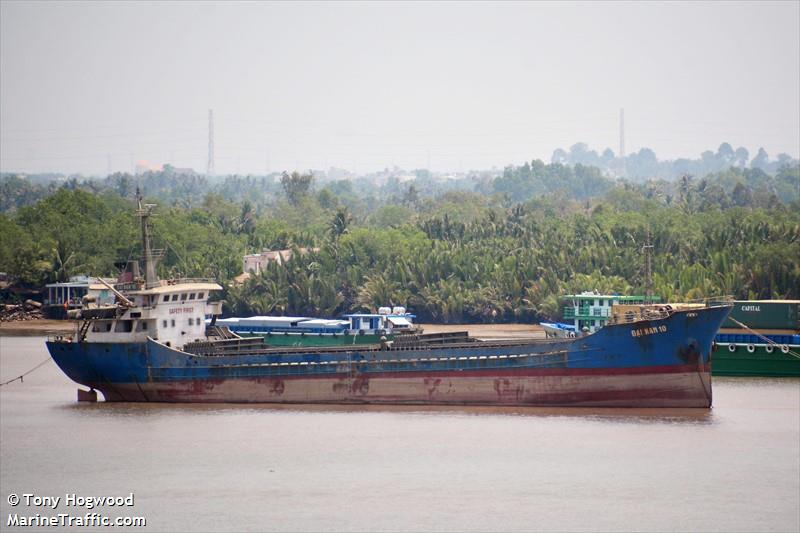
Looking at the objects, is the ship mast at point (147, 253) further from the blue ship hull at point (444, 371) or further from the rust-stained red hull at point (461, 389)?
the rust-stained red hull at point (461, 389)

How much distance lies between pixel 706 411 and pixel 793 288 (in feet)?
115

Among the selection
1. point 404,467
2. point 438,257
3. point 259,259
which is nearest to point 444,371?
point 404,467

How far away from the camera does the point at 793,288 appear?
88750mm

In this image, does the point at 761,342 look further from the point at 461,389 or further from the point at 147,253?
the point at 147,253

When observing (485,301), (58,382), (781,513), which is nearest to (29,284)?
(485,301)

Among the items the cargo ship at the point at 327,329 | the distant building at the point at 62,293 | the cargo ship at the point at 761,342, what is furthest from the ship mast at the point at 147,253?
the distant building at the point at 62,293

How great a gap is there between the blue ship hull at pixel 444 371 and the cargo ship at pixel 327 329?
1212cm

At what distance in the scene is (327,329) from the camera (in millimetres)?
77312

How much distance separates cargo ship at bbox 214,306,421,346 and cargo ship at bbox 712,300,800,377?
1644cm

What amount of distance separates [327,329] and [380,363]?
18428mm

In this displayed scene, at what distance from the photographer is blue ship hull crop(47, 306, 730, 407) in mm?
56531

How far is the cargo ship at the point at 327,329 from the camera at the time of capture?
75500 millimetres

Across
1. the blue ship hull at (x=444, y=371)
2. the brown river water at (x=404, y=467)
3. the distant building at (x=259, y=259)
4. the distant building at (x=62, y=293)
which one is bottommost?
the brown river water at (x=404, y=467)

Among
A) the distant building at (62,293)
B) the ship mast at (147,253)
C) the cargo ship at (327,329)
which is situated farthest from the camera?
the distant building at (62,293)
